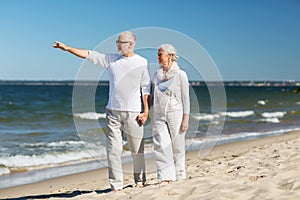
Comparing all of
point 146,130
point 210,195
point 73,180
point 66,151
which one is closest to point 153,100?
point 146,130

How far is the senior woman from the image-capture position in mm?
5414

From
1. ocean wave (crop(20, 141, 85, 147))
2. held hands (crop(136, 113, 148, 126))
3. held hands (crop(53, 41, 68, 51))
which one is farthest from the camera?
ocean wave (crop(20, 141, 85, 147))

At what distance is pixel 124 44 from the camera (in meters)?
5.34

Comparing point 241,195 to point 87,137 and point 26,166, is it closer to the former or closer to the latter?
point 87,137

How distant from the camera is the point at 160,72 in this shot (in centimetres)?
543

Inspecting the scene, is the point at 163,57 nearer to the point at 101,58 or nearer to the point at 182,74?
the point at 182,74

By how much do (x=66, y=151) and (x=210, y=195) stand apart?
8170 mm

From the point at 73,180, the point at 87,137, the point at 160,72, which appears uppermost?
the point at 160,72

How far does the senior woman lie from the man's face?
0.36 metres

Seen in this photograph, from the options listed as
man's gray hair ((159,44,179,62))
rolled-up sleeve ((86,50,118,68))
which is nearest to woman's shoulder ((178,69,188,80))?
man's gray hair ((159,44,179,62))

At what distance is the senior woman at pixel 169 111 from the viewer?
5.41 m

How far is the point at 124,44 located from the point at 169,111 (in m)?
0.99

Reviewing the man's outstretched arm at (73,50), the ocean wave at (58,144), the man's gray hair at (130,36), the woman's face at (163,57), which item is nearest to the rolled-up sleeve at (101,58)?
the man's outstretched arm at (73,50)

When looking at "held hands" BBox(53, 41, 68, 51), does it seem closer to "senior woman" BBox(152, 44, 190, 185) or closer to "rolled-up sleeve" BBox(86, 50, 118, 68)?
"rolled-up sleeve" BBox(86, 50, 118, 68)
